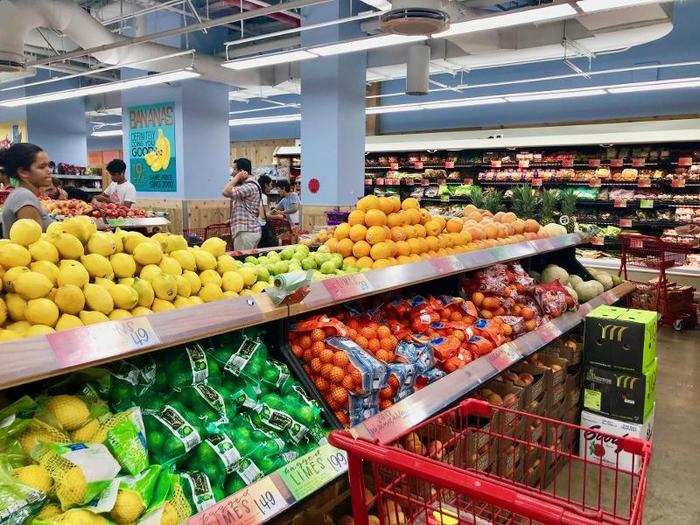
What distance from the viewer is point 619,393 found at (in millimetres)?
3432

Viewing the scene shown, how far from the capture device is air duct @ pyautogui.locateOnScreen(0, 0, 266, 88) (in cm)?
739

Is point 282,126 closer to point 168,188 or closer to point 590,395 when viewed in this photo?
point 168,188

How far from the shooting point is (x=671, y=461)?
364 cm

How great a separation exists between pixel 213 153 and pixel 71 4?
4.24m

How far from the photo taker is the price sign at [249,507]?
142 centimetres

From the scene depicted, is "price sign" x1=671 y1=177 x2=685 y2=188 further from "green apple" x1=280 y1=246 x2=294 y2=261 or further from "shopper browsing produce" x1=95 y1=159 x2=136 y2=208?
"green apple" x1=280 y1=246 x2=294 y2=261

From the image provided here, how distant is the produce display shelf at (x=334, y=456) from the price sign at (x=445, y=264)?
0.47 m

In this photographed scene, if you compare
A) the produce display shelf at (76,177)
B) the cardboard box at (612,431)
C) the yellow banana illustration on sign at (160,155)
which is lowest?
the cardboard box at (612,431)

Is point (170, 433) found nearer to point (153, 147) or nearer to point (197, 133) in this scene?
point (197, 133)

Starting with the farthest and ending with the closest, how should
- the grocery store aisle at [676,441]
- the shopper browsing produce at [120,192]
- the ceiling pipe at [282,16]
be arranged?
the ceiling pipe at [282,16], the shopper browsing produce at [120,192], the grocery store aisle at [676,441]

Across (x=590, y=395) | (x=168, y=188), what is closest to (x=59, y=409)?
(x=590, y=395)

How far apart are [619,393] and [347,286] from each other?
2.04 meters

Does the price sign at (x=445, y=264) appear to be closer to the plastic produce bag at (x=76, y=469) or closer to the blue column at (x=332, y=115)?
the plastic produce bag at (x=76, y=469)

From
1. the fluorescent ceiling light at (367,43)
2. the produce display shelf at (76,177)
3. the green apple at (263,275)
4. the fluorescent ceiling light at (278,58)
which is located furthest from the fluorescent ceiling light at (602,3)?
the produce display shelf at (76,177)
